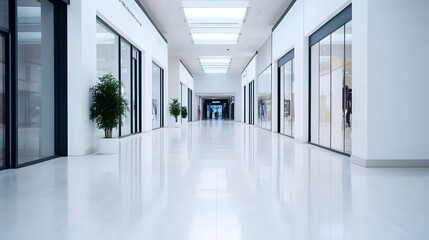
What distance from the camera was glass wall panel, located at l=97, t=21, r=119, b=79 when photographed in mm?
12328

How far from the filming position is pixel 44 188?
5562mm

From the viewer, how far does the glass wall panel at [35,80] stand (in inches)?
313

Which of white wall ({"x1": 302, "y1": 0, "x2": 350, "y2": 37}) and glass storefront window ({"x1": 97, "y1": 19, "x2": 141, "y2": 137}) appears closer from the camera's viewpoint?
white wall ({"x1": 302, "y1": 0, "x2": 350, "y2": 37})

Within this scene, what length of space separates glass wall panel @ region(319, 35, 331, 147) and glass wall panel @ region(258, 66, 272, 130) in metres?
11.1

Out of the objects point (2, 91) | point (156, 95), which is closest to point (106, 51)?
point (2, 91)

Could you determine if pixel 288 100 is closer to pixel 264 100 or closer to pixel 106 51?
pixel 264 100

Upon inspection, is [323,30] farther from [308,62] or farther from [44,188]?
[44,188]

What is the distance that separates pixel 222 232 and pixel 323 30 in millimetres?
10149

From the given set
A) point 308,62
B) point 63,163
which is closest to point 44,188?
point 63,163

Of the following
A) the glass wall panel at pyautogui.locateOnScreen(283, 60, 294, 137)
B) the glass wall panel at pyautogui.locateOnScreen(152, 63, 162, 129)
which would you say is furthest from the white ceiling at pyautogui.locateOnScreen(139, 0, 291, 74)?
the glass wall panel at pyautogui.locateOnScreen(283, 60, 294, 137)

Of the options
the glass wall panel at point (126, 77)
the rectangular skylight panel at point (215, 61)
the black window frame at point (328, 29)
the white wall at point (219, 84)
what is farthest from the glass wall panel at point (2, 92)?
the white wall at point (219, 84)

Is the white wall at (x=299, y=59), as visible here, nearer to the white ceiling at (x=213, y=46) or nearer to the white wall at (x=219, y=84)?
the white ceiling at (x=213, y=46)

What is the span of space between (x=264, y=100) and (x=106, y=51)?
15.8 m

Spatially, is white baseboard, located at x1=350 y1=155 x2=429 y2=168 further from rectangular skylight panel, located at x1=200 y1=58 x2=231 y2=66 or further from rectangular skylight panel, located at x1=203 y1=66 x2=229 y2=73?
rectangular skylight panel, located at x1=203 y1=66 x2=229 y2=73
